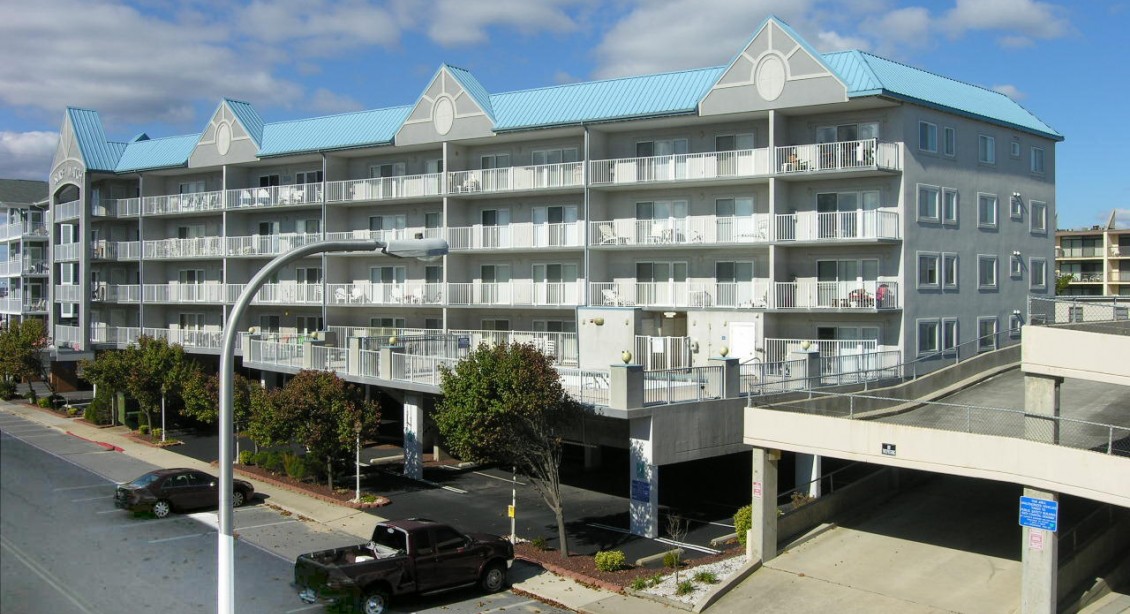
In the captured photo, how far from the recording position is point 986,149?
125 feet

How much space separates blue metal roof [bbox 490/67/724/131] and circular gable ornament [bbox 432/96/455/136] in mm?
2102

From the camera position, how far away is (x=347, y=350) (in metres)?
35.1

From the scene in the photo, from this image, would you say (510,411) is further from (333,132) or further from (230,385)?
(333,132)

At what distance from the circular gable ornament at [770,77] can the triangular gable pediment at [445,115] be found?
12.2 m

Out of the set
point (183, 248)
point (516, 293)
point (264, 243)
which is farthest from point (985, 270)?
point (183, 248)

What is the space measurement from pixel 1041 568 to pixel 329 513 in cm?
1885

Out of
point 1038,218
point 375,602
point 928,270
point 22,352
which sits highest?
point 1038,218

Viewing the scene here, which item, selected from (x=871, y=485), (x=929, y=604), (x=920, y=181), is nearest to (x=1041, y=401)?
(x=929, y=604)

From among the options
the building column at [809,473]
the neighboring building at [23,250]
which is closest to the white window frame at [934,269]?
the building column at [809,473]

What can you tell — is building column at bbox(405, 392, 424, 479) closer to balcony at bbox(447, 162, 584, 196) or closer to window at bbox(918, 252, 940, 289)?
balcony at bbox(447, 162, 584, 196)

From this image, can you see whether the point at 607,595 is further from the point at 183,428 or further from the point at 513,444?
the point at 183,428

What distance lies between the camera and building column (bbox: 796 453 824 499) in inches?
1049

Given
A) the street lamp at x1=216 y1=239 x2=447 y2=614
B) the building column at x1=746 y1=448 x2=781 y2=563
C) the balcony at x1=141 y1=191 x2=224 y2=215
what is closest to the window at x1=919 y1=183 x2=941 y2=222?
the building column at x1=746 y1=448 x2=781 y2=563

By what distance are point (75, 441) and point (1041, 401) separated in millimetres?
34452
